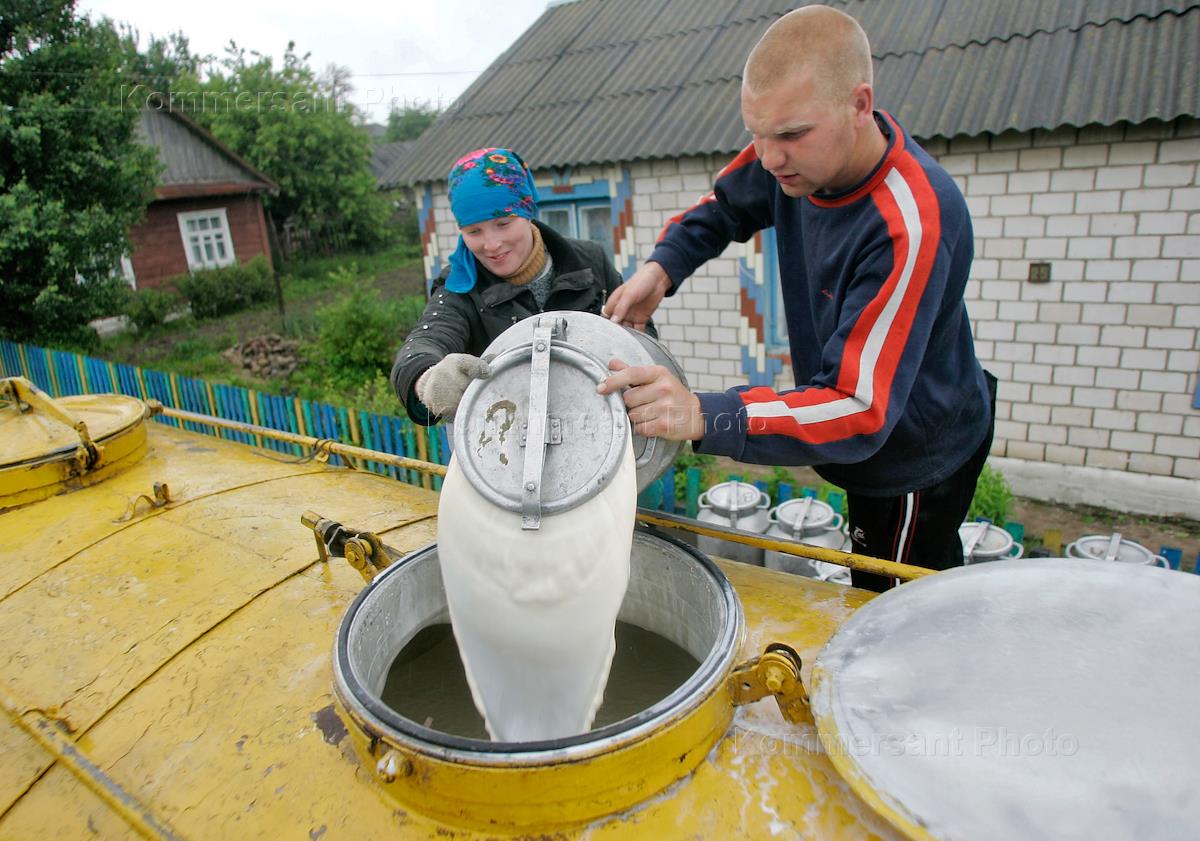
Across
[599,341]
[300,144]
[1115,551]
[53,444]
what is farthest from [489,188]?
[300,144]

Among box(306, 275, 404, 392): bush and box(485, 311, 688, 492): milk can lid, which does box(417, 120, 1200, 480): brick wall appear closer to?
box(485, 311, 688, 492): milk can lid

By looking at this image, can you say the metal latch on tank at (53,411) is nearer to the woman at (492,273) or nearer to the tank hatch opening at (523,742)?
the woman at (492,273)

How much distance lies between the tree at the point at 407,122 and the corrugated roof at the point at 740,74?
52102 mm

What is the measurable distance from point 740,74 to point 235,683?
24.1ft

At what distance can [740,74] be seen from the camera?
7.60 meters

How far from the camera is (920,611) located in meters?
1.57

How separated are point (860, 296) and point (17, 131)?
11.9 metres

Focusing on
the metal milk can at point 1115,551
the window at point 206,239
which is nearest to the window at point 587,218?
the metal milk can at point 1115,551

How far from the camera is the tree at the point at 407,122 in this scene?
2362 inches

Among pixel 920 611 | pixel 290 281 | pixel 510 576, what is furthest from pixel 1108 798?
pixel 290 281

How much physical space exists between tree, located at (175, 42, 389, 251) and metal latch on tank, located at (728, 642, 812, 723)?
2322 cm

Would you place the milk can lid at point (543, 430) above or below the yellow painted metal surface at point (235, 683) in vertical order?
above

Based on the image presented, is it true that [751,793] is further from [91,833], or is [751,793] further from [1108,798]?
[91,833]

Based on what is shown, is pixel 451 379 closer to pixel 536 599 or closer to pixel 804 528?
pixel 536 599
